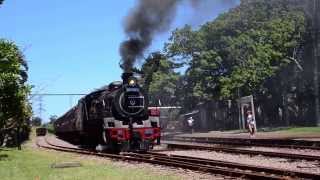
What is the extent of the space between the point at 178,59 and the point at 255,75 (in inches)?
524

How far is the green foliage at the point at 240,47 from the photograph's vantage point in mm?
53406

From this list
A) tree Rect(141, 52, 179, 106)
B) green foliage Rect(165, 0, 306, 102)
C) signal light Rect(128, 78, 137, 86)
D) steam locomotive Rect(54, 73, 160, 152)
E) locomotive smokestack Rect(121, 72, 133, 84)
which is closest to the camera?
steam locomotive Rect(54, 73, 160, 152)

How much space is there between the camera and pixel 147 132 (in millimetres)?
25609

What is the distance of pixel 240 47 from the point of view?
5762cm

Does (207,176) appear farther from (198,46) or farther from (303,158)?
(198,46)

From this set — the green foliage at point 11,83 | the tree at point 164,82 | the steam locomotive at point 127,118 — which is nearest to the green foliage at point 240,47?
the tree at point 164,82

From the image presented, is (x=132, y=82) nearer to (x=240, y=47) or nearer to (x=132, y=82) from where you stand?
(x=132, y=82)

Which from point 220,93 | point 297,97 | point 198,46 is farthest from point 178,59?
point 297,97

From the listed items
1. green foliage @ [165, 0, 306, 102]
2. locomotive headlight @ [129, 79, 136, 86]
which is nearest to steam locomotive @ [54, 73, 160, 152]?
locomotive headlight @ [129, 79, 136, 86]

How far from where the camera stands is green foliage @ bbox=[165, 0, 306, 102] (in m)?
53.4

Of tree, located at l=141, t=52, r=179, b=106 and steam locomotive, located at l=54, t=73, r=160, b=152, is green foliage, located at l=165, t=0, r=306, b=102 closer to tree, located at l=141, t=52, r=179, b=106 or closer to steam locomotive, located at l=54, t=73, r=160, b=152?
tree, located at l=141, t=52, r=179, b=106

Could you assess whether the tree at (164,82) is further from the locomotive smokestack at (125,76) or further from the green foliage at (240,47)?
the locomotive smokestack at (125,76)

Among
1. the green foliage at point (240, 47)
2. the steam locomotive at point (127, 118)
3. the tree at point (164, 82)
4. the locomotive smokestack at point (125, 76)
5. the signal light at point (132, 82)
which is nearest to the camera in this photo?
the steam locomotive at point (127, 118)

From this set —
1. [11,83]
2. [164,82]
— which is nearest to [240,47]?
[164,82]
